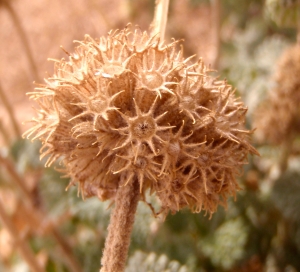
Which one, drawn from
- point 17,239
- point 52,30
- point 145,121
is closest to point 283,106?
point 145,121

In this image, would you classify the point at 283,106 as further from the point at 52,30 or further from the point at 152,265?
the point at 52,30

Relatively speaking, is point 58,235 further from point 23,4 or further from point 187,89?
point 23,4

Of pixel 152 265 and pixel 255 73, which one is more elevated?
pixel 255 73

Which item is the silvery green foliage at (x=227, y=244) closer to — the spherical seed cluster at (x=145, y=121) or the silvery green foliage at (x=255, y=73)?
the silvery green foliage at (x=255, y=73)

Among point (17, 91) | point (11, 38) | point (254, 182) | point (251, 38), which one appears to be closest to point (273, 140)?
point (254, 182)

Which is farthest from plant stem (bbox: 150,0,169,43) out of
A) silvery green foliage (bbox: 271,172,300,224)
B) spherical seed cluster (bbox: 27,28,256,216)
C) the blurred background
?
silvery green foliage (bbox: 271,172,300,224)
